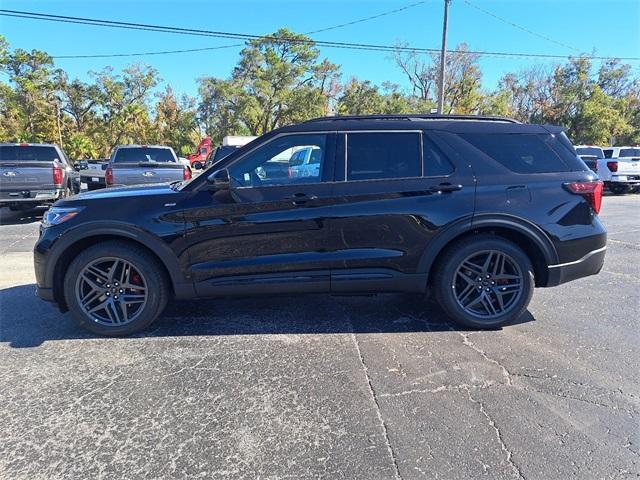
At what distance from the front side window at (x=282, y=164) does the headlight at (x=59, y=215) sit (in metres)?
1.36

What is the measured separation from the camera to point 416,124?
3.90 meters

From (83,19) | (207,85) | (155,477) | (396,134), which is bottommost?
(155,477)

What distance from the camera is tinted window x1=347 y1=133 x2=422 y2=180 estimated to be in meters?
3.78

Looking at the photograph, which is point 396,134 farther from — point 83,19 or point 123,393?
point 83,19

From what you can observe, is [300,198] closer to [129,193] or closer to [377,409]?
[129,193]

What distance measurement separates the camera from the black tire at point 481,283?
12.6ft

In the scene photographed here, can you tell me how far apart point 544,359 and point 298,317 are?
2.12 meters

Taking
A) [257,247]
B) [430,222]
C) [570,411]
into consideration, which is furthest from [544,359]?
[257,247]

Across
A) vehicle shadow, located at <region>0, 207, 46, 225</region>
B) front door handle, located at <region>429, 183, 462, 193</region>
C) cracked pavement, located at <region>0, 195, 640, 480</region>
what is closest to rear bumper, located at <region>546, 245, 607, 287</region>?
cracked pavement, located at <region>0, 195, 640, 480</region>

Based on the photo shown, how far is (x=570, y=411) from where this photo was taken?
→ 8.84ft

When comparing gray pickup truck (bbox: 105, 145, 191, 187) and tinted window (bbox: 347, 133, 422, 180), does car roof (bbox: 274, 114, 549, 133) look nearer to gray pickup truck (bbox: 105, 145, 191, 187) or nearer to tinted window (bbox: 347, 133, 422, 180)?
tinted window (bbox: 347, 133, 422, 180)

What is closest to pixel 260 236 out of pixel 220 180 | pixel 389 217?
pixel 220 180

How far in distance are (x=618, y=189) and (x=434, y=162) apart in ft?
57.7

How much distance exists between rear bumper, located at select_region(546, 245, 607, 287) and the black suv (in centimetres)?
1
